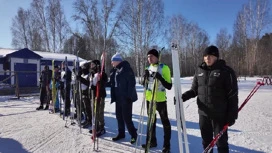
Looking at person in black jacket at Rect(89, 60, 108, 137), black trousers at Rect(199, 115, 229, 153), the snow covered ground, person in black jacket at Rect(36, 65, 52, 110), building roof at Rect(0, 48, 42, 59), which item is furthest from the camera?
building roof at Rect(0, 48, 42, 59)

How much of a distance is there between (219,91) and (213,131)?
2.08 feet

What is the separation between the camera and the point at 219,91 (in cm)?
296

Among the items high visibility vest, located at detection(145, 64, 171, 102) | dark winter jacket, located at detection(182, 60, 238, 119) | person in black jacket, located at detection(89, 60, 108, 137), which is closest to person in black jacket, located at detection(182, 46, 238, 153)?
dark winter jacket, located at detection(182, 60, 238, 119)

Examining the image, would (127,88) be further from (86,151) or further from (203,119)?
(203,119)

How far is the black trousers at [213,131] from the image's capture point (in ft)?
9.85

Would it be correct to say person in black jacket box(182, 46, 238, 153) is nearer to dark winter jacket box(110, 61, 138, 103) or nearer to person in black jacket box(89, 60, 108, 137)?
dark winter jacket box(110, 61, 138, 103)

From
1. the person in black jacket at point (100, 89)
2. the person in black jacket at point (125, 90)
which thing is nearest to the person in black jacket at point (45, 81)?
the person in black jacket at point (100, 89)

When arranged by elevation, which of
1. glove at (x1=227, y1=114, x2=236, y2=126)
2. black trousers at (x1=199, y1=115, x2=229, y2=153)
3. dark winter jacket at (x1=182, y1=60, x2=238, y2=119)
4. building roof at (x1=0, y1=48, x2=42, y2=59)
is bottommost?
black trousers at (x1=199, y1=115, x2=229, y2=153)

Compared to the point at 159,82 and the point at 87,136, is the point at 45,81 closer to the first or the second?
the point at 87,136

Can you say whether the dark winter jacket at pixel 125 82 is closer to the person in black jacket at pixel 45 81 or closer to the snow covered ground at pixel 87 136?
the snow covered ground at pixel 87 136

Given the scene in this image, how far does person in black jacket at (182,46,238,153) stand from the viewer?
288 centimetres

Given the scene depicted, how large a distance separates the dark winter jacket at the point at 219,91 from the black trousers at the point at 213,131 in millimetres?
87

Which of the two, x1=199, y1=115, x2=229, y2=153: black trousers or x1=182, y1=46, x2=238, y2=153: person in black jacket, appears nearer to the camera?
x1=182, y1=46, x2=238, y2=153: person in black jacket

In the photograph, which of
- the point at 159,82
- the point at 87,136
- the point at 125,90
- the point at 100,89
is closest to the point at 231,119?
the point at 159,82
